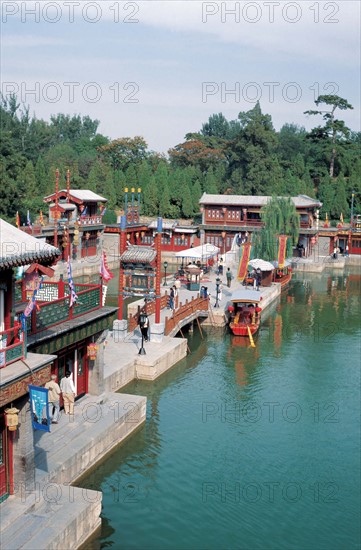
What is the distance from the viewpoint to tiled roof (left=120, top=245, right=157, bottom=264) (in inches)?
1097

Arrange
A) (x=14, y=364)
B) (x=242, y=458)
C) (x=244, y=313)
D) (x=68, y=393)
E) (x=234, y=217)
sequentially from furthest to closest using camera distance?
(x=234, y=217) → (x=244, y=313) → (x=242, y=458) → (x=68, y=393) → (x=14, y=364)

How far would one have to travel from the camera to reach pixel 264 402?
2400 centimetres

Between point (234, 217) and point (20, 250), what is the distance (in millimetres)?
53075

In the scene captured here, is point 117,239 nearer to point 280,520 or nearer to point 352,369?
point 352,369

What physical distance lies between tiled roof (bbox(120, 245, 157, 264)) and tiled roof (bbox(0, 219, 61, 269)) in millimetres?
12747

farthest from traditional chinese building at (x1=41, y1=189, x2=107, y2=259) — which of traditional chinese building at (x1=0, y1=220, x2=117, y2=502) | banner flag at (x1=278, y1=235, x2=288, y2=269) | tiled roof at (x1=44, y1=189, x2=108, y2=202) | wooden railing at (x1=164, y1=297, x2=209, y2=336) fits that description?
traditional chinese building at (x1=0, y1=220, x2=117, y2=502)

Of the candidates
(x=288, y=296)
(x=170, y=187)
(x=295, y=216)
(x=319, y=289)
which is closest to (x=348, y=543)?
(x=288, y=296)

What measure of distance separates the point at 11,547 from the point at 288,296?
35599 millimetres

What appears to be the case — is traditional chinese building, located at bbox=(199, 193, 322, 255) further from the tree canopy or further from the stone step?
the stone step

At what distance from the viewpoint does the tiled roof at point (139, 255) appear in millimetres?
27875

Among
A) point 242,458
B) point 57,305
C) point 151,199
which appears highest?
point 151,199

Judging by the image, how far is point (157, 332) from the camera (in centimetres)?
2809

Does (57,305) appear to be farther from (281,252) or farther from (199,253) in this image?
(281,252)

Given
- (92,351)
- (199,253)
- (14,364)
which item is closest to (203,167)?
(199,253)
